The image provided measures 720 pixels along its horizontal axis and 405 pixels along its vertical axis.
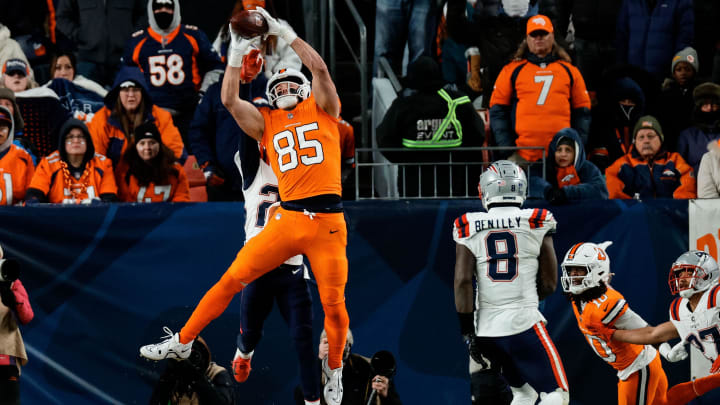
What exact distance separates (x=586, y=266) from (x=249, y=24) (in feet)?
10.6

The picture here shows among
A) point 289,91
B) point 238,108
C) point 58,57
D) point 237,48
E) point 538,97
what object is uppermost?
point 237,48

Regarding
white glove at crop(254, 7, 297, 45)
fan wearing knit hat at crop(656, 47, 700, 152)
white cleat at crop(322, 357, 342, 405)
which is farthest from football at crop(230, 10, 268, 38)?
fan wearing knit hat at crop(656, 47, 700, 152)

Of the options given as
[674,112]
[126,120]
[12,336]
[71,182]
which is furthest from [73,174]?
[674,112]

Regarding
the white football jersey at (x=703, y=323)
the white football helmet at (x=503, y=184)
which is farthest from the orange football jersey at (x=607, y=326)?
the white football helmet at (x=503, y=184)

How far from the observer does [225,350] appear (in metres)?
9.32

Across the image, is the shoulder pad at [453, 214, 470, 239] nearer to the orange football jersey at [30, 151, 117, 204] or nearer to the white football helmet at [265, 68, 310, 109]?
the white football helmet at [265, 68, 310, 109]

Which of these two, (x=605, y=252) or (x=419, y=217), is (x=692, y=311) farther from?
(x=419, y=217)

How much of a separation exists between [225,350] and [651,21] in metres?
5.95

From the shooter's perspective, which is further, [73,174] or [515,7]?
[515,7]

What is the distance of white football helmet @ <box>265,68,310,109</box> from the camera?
779 centimetres

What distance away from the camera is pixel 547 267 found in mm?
8055

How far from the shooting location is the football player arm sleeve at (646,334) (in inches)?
330

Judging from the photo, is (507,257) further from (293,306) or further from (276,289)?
(276,289)

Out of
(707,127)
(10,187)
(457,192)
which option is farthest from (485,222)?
(10,187)
